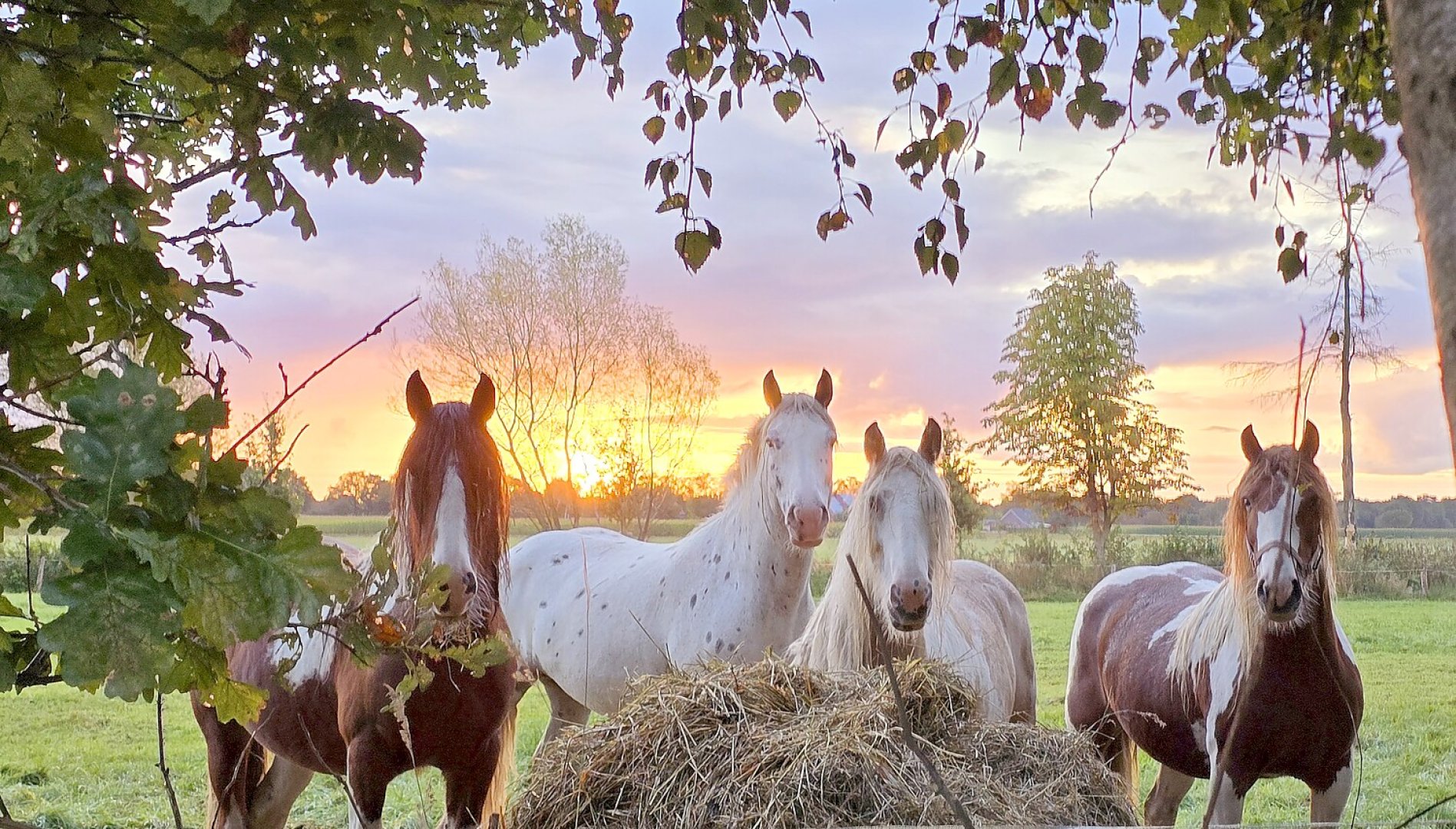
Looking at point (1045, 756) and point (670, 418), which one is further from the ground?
point (670, 418)

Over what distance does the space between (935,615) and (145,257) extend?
2.48 metres

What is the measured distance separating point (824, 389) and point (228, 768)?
6.74 feet

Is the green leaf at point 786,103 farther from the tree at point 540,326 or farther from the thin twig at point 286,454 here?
the tree at point 540,326

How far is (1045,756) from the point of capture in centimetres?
189

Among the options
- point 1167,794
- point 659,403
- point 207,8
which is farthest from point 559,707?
point 659,403

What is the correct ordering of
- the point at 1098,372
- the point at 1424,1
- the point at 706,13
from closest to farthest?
the point at 1424,1
the point at 706,13
the point at 1098,372

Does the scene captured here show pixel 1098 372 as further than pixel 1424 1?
Yes

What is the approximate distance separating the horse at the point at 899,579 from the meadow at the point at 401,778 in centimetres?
113

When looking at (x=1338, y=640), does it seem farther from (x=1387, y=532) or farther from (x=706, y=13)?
(x=1387, y=532)

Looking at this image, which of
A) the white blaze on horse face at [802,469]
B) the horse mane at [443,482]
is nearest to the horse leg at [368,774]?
the horse mane at [443,482]

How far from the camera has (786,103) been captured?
2117 mm

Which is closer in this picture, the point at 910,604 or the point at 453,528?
the point at 453,528

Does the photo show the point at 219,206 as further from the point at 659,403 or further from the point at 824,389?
the point at 659,403

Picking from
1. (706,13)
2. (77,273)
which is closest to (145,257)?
(77,273)
